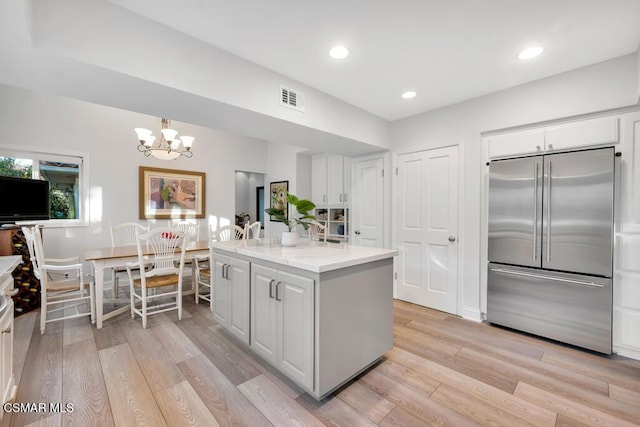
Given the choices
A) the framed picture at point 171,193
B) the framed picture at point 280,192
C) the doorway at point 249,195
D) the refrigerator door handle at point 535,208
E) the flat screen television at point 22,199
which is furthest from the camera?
the doorway at point 249,195

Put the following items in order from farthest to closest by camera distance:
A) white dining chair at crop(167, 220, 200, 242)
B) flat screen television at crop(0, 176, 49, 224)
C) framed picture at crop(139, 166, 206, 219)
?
white dining chair at crop(167, 220, 200, 242)
framed picture at crop(139, 166, 206, 219)
flat screen television at crop(0, 176, 49, 224)

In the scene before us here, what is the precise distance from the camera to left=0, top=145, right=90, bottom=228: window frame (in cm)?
354

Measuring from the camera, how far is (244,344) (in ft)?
8.04

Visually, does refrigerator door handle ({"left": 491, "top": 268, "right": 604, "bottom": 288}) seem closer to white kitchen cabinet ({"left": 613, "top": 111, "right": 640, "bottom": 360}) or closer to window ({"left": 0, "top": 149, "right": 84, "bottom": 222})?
white kitchen cabinet ({"left": 613, "top": 111, "right": 640, "bottom": 360})

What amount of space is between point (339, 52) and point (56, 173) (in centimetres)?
436

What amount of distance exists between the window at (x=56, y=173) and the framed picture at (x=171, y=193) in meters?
0.79

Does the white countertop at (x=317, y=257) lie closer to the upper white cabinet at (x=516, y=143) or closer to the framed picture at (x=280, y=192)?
the upper white cabinet at (x=516, y=143)

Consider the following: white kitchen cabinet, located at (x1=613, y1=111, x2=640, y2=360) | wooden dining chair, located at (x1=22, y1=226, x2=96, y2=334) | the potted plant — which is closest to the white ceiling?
white kitchen cabinet, located at (x1=613, y1=111, x2=640, y2=360)

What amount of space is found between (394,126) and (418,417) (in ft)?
11.0

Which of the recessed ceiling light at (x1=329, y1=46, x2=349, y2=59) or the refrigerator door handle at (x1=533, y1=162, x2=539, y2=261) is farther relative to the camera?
the refrigerator door handle at (x1=533, y1=162, x2=539, y2=261)

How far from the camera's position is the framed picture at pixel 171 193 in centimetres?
452

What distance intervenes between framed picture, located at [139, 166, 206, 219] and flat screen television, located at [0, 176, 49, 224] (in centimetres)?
134

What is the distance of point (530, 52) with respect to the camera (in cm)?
220

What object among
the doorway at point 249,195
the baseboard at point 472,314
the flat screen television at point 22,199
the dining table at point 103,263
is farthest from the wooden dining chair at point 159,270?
the doorway at point 249,195
